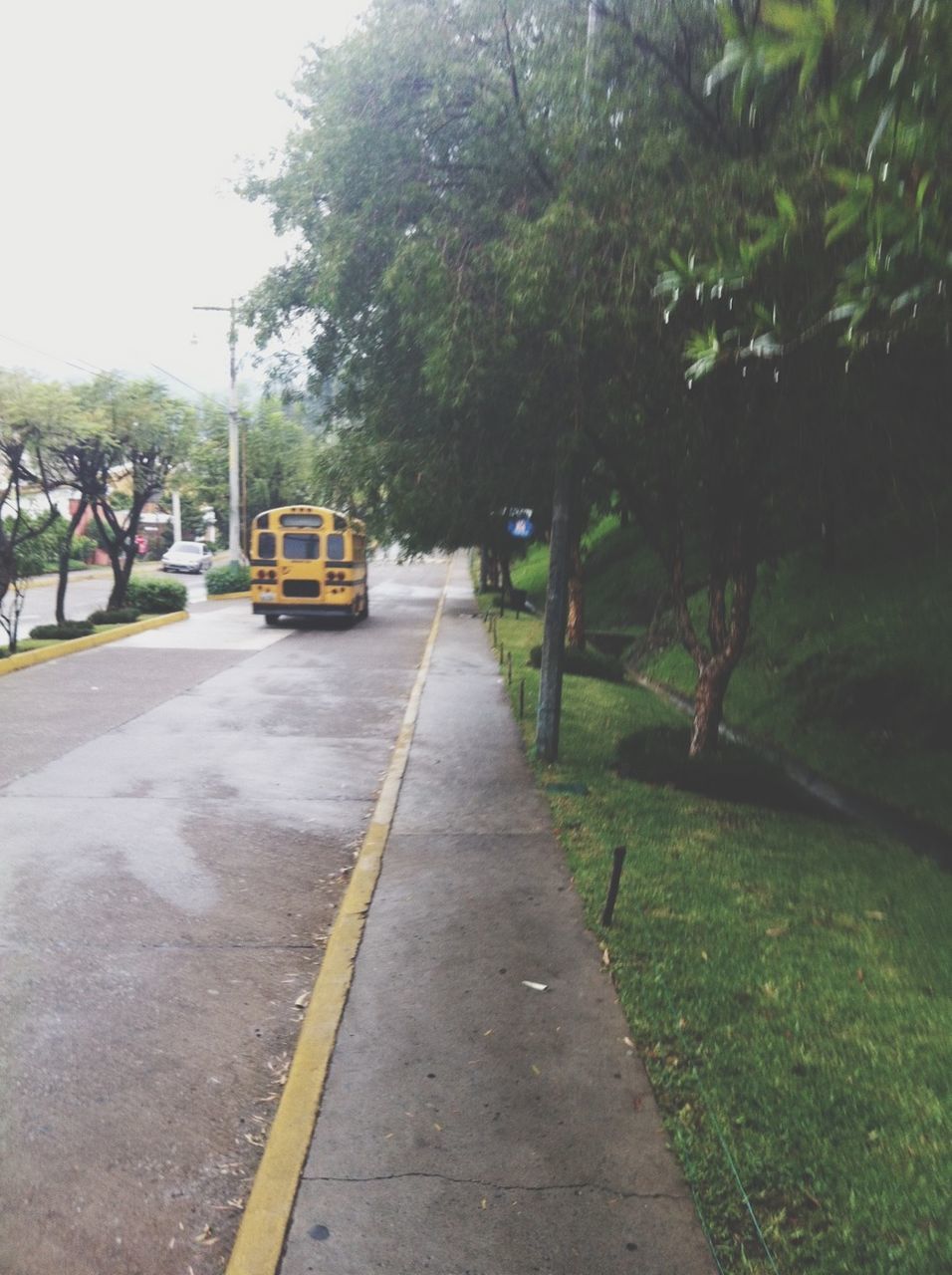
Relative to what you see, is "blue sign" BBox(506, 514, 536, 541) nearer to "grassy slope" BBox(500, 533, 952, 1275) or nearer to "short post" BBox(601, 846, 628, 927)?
"grassy slope" BBox(500, 533, 952, 1275)

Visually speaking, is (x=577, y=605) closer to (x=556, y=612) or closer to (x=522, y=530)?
(x=522, y=530)

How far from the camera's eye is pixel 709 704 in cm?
980

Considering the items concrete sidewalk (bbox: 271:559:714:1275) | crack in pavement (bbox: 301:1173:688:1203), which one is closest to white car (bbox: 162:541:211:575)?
concrete sidewalk (bbox: 271:559:714:1275)

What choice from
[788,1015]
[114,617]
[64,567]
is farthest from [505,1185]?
[114,617]

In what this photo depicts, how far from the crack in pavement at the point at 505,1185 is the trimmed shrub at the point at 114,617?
20.3 meters

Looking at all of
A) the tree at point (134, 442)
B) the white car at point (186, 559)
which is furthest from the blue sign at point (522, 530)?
the white car at point (186, 559)

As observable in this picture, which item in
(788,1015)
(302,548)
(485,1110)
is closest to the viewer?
(485,1110)

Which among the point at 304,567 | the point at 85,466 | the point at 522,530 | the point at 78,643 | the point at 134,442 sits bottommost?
the point at 78,643

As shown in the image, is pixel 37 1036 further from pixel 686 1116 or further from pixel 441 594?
pixel 441 594

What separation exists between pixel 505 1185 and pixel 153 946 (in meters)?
2.78

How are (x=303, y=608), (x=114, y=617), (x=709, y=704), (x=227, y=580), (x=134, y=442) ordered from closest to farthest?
(x=709, y=704) < (x=114, y=617) < (x=134, y=442) < (x=303, y=608) < (x=227, y=580)

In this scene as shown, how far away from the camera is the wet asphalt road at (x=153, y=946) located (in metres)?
3.38

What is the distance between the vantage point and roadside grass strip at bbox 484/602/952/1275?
10.5 feet

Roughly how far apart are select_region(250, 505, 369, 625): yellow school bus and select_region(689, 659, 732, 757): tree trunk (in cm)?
1651
